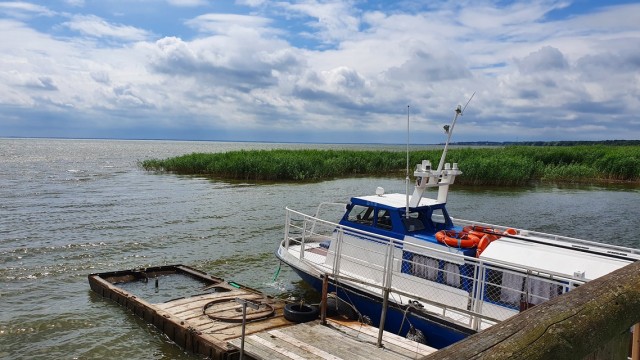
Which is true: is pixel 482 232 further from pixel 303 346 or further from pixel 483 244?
pixel 303 346

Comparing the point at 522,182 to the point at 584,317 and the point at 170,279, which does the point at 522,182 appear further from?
the point at 584,317

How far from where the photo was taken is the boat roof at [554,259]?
8.79 meters

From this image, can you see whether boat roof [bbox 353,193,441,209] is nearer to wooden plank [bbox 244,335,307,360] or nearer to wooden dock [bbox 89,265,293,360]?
wooden dock [bbox 89,265,293,360]

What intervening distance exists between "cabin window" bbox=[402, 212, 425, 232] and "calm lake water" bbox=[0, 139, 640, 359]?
454 cm

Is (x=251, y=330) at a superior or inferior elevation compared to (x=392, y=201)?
inferior

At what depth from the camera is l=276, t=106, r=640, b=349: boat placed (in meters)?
8.99

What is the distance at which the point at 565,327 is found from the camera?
1.74 meters

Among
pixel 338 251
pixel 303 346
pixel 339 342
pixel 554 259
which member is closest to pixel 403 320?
pixel 339 342

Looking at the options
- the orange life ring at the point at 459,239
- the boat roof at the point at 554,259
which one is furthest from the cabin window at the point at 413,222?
the boat roof at the point at 554,259

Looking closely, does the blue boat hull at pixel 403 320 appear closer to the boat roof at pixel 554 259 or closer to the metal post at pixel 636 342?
the boat roof at pixel 554 259

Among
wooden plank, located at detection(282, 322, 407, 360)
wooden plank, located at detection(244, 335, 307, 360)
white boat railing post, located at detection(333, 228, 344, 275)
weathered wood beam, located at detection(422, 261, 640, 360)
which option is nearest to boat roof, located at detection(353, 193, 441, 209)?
white boat railing post, located at detection(333, 228, 344, 275)

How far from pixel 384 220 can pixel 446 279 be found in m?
2.25

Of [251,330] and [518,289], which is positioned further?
[251,330]

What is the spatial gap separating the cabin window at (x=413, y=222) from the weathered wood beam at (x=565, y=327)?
9582 mm
